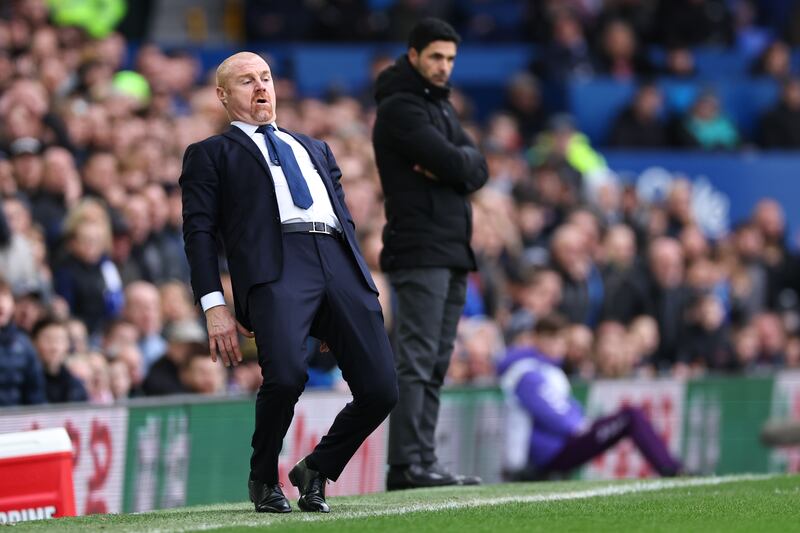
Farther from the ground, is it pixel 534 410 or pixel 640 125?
pixel 640 125

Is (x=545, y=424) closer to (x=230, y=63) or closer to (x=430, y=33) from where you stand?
(x=430, y=33)

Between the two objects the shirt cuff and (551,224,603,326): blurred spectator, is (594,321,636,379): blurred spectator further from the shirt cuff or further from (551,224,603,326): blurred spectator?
the shirt cuff

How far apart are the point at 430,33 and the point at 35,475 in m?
3.03

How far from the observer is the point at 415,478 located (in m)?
9.38

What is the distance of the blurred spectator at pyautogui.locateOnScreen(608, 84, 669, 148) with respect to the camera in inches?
773

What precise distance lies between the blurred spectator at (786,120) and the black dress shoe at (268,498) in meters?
13.9

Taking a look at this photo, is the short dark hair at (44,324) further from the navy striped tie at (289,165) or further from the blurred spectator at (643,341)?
the blurred spectator at (643,341)

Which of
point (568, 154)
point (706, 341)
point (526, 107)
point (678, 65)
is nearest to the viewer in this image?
point (706, 341)

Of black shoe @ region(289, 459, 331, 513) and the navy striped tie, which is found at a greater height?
the navy striped tie

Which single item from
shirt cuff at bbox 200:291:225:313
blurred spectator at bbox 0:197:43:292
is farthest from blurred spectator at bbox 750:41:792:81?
shirt cuff at bbox 200:291:225:313

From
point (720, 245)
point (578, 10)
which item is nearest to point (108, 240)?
point (720, 245)

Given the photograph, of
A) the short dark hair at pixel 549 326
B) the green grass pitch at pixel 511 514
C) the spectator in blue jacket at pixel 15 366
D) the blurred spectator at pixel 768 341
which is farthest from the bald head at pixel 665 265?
the spectator in blue jacket at pixel 15 366

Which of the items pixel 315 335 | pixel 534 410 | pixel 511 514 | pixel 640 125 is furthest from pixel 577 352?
pixel 315 335

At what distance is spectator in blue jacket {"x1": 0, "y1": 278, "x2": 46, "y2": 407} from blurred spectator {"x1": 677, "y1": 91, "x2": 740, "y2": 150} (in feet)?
36.9
